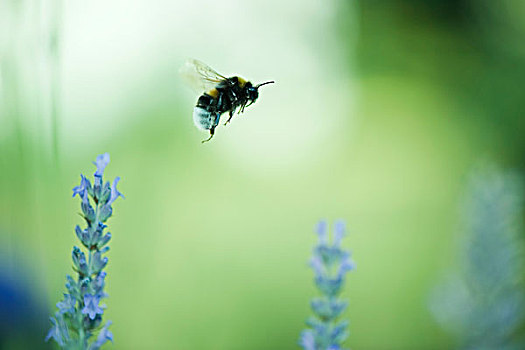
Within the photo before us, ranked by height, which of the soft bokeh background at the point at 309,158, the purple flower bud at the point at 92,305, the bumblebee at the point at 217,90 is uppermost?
the soft bokeh background at the point at 309,158

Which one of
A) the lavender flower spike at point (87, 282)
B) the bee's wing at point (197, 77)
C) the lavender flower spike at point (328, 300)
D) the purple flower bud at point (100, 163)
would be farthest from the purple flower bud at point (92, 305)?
the bee's wing at point (197, 77)

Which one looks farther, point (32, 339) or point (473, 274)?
point (473, 274)

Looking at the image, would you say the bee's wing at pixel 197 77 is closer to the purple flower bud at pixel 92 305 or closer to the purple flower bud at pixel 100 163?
the purple flower bud at pixel 100 163

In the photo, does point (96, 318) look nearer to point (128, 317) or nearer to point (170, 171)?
point (128, 317)

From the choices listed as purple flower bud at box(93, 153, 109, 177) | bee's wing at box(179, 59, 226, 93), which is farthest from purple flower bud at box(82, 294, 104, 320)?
bee's wing at box(179, 59, 226, 93)

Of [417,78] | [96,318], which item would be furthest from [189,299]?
[417,78]

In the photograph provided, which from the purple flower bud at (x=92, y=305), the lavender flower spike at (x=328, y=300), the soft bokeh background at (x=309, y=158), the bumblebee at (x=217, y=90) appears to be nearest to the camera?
the purple flower bud at (x=92, y=305)

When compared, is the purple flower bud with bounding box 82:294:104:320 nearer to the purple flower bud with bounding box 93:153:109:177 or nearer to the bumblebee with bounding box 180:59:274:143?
the purple flower bud with bounding box 93:153:109:177
